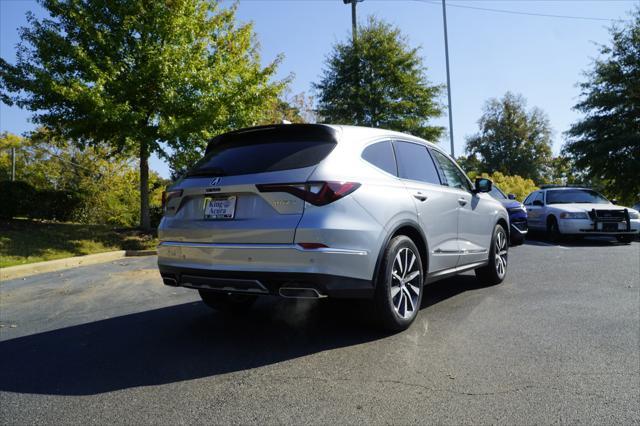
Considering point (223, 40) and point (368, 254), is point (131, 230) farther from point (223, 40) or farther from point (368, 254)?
point (368, 254)

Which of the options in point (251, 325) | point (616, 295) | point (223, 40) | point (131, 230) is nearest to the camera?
point (251, 325)

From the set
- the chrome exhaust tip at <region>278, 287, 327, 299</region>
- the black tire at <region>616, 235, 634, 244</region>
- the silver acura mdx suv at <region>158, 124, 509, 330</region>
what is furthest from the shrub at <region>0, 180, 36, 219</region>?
the black tire at <region>616, 235, 634, 244</region>

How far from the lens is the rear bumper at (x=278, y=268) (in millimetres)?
3424

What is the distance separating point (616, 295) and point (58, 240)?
11.1m

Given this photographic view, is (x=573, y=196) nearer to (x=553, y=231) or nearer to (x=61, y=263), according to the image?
(x=553, y=231)

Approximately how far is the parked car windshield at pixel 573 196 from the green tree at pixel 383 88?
993cm

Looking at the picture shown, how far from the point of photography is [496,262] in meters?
6.41

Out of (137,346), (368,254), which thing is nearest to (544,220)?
(368,254)

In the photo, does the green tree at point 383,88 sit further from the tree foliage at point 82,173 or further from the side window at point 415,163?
the side window at point 415,163

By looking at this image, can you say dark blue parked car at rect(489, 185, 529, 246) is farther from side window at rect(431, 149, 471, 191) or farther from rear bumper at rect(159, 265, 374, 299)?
rear bumper at rect(159, 265, 374, 299)

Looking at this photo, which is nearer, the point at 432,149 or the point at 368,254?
the point at 368,254

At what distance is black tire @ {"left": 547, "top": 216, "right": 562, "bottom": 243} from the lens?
12858 mm

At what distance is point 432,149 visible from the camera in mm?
5430

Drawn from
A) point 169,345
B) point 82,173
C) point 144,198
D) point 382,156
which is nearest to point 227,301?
point 169,345
